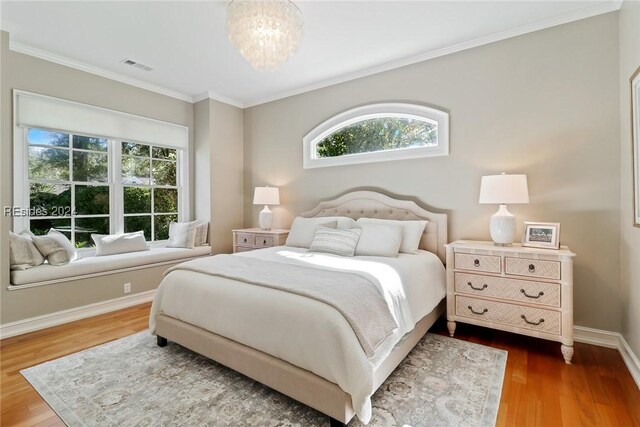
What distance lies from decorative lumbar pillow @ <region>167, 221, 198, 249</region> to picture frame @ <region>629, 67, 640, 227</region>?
4656 mm

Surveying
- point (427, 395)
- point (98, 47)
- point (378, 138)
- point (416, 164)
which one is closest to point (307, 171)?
point (378, 138)

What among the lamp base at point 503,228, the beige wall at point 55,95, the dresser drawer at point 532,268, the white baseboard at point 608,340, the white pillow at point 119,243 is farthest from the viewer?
the white pillow at point 119,243

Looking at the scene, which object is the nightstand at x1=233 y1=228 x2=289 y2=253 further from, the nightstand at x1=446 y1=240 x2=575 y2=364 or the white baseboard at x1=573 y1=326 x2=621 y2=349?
the white baseboard at x1=573 y1=326 x2=621 y2=349

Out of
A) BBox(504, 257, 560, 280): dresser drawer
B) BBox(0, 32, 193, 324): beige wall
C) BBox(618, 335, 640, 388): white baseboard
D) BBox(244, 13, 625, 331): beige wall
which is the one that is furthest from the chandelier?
BBox(618, 335, 640, 388): white baseboard

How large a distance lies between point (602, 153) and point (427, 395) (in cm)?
243

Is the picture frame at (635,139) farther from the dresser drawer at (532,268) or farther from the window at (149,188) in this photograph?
the window at (149,188)

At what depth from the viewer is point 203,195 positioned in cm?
465

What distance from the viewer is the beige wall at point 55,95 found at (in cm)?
282

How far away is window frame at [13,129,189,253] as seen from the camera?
3.13 meters

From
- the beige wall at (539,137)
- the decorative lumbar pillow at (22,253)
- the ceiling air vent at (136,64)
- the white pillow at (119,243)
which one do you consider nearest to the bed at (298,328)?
the beige wall at (539,137)

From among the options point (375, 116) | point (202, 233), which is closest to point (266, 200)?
point (202, 233)

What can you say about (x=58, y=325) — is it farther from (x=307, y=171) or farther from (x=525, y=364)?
(x=525, y=364)

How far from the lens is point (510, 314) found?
2443 mm

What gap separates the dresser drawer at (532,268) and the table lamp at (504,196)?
8.8 inches
